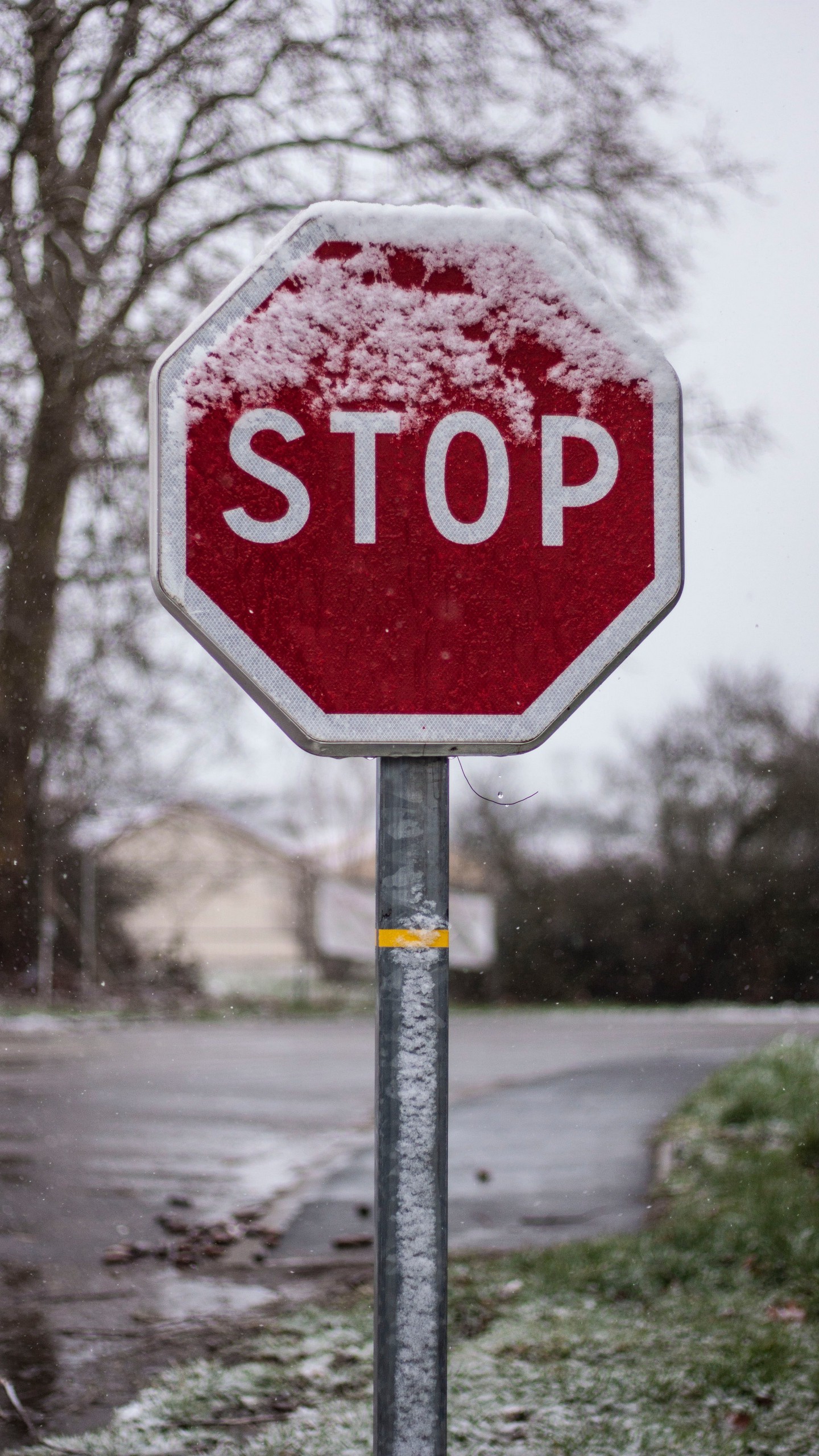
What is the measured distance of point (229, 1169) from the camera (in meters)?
7.02

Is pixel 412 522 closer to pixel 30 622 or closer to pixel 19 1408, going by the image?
pixel 19 1408

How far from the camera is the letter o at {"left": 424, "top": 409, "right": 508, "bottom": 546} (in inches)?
54.8

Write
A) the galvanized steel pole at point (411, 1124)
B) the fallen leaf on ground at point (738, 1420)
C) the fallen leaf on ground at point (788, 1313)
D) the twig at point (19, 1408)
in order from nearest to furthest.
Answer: the galvanized steel pole at point (411, 1124) < the fallen leaf on ground at point (738, 1420) < the twig at point (19, 1408) < the fallen leaf on ground at point (788, 1313)

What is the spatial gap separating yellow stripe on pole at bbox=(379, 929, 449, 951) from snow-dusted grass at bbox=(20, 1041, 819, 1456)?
7.57 feet

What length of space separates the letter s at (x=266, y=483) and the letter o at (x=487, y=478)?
13 cm

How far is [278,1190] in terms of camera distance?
657 centimetres

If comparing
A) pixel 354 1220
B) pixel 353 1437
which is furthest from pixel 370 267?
pixel 354 1220

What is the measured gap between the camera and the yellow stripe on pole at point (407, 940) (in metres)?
1.33

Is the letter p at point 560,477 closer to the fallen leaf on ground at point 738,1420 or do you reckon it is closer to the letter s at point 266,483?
the letter s at point 266,483

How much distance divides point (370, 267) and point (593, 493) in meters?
0.33

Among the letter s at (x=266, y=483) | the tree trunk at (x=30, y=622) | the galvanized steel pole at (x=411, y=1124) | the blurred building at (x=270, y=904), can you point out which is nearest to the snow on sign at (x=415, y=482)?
the letter s at (x=266, y=483)

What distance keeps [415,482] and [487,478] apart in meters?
0.07

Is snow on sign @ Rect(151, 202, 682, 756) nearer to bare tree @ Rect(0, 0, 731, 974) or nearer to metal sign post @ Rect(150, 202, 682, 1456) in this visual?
metal sign post @ Rect(150, 202, 682, 1456)

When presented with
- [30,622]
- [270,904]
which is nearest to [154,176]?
[30,622]
